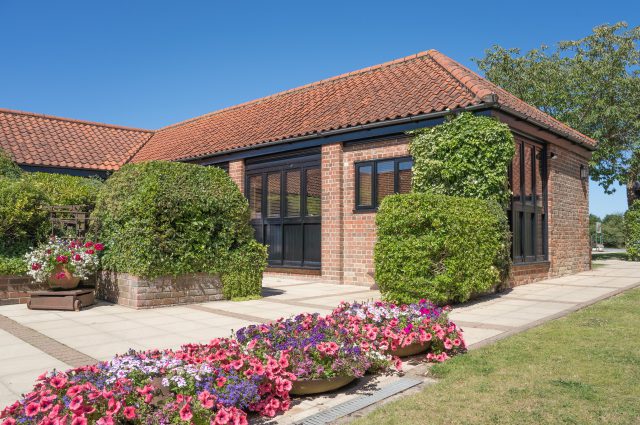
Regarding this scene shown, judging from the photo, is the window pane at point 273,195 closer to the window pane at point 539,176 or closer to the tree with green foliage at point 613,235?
the window pane at point 539,176

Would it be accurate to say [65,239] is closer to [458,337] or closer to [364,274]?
[364,274]

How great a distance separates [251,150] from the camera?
14.8m

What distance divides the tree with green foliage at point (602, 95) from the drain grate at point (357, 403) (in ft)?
78.4

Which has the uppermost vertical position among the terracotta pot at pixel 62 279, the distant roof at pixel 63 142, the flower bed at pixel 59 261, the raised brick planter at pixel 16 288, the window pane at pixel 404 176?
the distant roof at pixel 63 142

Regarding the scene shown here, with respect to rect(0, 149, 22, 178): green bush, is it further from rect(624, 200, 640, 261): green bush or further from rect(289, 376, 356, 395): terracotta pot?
rect(624, 200, 640, 261): green bush

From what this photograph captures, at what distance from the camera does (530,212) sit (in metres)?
12.5

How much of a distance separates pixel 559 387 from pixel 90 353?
4.58m

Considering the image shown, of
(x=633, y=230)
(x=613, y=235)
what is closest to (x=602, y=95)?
(x=633, y=230)

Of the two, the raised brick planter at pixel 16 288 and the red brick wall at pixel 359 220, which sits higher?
the red brick wall at pixel 359 220

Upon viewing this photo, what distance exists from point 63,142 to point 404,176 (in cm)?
1454

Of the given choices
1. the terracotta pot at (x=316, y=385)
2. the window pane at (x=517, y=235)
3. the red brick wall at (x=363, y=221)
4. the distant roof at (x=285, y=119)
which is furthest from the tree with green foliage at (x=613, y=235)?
the terracotta pot at (x=316, y=385)

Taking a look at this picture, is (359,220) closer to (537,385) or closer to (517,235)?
(517,235)

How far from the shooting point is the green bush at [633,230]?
23.2m

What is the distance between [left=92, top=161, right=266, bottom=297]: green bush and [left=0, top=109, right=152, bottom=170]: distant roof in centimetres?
1020
